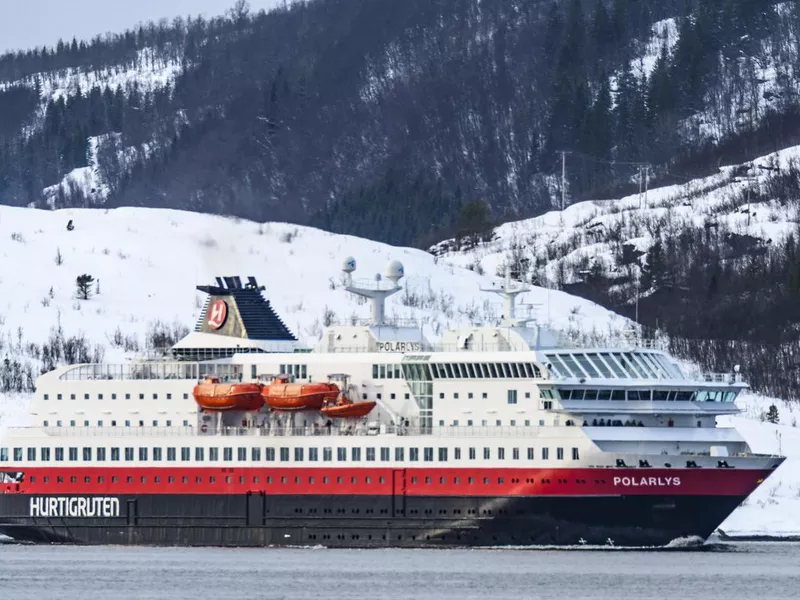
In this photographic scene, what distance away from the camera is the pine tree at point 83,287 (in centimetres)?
10419

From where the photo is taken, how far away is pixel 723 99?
168 m

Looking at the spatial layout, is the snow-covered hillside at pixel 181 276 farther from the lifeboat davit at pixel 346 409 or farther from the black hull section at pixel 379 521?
the lifeboat davit at pixel 346 409

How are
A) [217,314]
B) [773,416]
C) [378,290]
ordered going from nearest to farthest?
1. [378,290]
2. [217,314]
3. [773,416]

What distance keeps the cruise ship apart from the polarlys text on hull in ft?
0.10

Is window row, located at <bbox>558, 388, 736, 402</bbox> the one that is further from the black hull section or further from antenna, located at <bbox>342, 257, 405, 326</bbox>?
antenna, located at <bbox>342, 257, 405, 326</bbox>

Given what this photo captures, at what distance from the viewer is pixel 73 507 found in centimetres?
7138

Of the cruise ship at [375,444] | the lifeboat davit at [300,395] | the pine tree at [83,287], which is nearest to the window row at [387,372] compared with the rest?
the cruise ship at [375,444]

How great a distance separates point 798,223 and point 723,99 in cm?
4091

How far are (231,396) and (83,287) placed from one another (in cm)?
3569

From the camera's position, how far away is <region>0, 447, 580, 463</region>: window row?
67.7 m

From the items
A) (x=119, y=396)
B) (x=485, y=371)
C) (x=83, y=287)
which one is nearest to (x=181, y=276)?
(x=83, y=287)

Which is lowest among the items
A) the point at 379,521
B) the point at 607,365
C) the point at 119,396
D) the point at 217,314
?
the point at 379,521

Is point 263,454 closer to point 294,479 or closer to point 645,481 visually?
point 294,479

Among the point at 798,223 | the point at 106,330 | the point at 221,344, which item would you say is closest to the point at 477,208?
the point at 798,223
